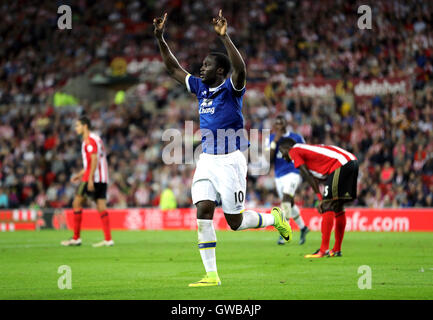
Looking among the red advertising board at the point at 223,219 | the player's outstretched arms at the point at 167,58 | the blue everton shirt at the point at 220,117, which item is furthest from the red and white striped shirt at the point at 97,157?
the red advertising board at the point at 223,219

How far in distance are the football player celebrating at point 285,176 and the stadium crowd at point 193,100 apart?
8.16 meters

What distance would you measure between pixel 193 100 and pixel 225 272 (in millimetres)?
21625

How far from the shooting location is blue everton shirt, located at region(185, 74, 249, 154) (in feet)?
28.0

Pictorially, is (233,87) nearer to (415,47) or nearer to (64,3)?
(415,47)

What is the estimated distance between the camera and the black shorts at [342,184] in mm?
12477

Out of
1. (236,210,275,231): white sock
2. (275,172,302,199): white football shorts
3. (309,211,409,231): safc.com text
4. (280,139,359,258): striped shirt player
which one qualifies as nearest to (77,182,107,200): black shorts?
(275,172,302,199): white football shorts

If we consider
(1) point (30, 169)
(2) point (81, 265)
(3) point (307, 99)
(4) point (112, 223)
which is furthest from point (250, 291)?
(1) point (30, 169)

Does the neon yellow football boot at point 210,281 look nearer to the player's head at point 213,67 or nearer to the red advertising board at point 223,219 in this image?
the player's head at point 213,67

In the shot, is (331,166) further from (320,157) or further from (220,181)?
(220,181)

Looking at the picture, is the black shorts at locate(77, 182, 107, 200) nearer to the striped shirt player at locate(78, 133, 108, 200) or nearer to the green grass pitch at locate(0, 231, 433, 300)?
the striped shirt player at locate(78, 133, 108, 200)

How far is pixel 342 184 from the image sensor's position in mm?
12492

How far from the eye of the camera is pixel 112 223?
84.8ft

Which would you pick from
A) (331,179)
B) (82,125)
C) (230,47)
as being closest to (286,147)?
(331,179)

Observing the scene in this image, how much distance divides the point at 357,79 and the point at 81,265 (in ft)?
64.5
